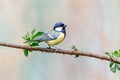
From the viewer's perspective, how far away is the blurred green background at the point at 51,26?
131cm

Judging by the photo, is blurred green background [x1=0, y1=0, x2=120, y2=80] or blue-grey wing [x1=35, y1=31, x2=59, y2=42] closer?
blue-grey wing [x1=35, y1=31, x2=59, y2=42]

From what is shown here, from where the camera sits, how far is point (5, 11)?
4.36 feet

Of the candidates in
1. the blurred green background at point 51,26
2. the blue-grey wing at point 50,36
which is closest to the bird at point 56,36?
the blue-grey wing at point 50,36

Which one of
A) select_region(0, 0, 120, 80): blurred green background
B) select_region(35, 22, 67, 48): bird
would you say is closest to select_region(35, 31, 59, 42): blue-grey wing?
select_region(35, 22, 67, 48): bird

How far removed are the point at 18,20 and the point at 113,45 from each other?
387 mm

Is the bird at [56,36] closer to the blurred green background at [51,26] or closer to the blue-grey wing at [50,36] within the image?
the blue-grey wing at [50,36]

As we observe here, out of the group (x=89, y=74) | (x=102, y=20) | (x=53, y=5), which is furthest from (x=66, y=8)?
(x=89, y=74)

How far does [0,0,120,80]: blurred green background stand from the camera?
1.31 metres

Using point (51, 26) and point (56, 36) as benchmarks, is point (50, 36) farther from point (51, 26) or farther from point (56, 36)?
point (51, 26)

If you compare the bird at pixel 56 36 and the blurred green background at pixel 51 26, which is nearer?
the bird at pixel 56 36

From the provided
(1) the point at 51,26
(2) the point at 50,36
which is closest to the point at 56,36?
(2) the point at 50,36

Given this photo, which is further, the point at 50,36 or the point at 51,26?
the point at 51,26

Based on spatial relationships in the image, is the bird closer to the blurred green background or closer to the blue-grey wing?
the blue-grey wing

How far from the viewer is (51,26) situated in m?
1.30
